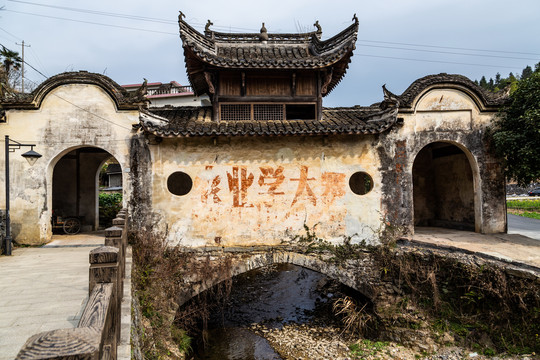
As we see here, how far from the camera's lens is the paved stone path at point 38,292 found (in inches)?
153

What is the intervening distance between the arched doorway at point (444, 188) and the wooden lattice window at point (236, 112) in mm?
7432

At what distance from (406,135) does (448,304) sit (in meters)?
4.74

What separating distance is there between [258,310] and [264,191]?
5.12 m

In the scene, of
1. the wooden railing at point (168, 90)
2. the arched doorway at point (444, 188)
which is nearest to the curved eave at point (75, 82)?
the arched doorway at point (444, 188)

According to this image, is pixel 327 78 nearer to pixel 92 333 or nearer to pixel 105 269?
pixel 105 269

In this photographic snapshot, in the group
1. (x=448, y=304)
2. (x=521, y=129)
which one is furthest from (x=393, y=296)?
(x=521, y=129)

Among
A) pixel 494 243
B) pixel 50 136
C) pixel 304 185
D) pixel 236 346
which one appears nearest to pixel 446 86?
pixel 494 243

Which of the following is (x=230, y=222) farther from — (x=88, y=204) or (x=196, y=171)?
(x=88, y=204)

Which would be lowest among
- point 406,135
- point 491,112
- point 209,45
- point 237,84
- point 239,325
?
point 239,325

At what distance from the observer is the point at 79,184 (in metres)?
13.4

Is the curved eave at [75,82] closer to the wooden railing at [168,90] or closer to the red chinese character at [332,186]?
the red chinese character at [332,186]

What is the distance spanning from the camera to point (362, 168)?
9797mm

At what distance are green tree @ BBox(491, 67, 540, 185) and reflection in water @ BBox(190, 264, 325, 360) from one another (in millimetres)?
7804

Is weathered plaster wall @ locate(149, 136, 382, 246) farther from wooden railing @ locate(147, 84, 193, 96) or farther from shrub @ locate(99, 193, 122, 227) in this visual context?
wooden railing @ locate(147, 84, 193, 96)
